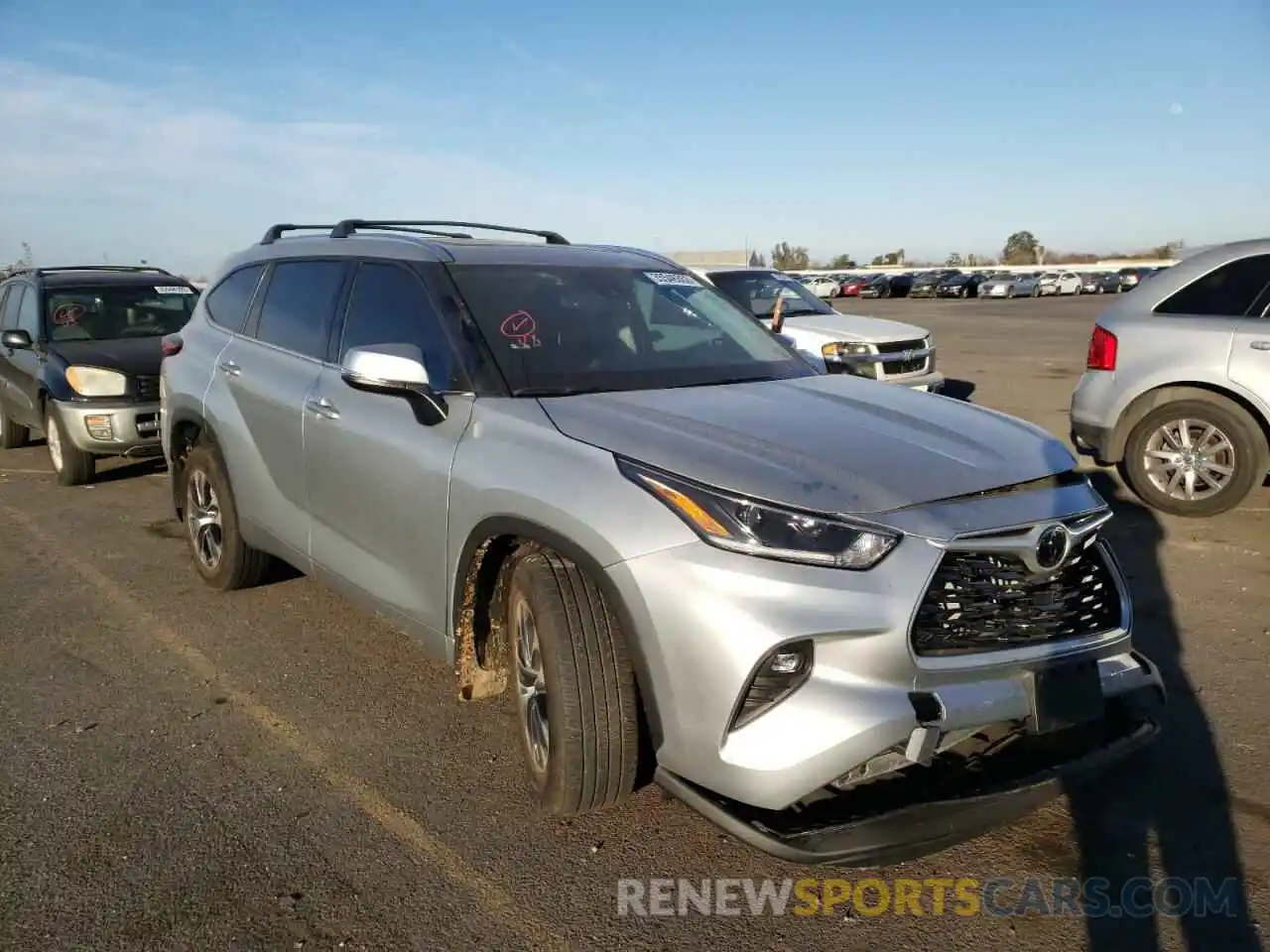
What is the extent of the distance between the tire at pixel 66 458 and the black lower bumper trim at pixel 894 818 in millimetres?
7047

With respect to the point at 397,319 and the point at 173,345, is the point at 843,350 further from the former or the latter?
the point at 397,319

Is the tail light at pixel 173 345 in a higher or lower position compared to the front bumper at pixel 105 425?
higher

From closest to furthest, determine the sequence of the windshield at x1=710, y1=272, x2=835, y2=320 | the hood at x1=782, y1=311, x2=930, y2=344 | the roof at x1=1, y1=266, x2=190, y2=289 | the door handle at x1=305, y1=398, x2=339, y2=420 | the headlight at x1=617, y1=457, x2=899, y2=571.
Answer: the headlight at x1=617, y1=457, x2=899, y2=571, the door handle at x1=305, y1=398, x2=339, y2=420, the roof at x1=1, y1=266, x2=190, y2=289, the hood at x1=782, y1=311, x2=930, y2=344, the windshield at x1=710, y1=272, x2=835, y2=320

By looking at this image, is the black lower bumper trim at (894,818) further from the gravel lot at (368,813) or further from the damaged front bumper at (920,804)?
the gravel lot at (368,813)

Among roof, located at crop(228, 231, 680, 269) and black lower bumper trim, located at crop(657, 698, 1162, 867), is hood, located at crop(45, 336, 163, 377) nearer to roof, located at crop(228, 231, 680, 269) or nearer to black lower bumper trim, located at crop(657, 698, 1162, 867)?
roof, located at crop(228, 231, 680, 269)

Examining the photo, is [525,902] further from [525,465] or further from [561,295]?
[561,295]

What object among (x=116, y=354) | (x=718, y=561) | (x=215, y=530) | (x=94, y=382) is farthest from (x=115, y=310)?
(x=718, y=561)

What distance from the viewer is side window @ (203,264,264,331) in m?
5.20

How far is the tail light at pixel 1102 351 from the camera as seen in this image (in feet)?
23.3

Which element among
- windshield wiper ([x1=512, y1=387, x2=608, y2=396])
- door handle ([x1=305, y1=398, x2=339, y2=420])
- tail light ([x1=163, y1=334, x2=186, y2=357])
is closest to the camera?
windshield wiper ([x1=512, y1=387, x2=608, y2=396])

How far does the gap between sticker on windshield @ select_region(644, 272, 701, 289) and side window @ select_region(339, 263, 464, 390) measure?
1078mm

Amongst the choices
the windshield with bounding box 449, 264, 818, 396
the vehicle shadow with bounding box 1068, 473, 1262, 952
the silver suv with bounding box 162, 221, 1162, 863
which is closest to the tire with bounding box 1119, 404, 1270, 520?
the vehicle shadow with bounding box 1068, 473, 1262, 952

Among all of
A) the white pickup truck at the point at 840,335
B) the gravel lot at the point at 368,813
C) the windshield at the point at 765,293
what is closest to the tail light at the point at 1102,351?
the gravel lot at the point at 368,813

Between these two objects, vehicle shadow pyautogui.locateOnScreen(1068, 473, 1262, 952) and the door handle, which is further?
the door handle
